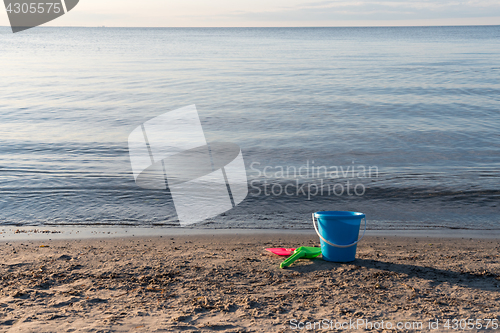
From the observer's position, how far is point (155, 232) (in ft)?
23.0

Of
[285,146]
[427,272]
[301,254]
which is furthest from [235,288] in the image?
[285,146]

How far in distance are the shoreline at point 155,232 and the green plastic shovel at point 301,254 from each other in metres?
1.29

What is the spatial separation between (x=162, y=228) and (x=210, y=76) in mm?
25735

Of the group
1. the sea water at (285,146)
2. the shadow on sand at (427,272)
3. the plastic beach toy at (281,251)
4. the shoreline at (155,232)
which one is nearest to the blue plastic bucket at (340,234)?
the shadow on sand at (427,272)

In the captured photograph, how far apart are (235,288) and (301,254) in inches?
48.1

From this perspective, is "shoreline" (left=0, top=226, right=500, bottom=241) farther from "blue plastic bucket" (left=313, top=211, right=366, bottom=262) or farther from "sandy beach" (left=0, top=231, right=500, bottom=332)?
"blue plastic bucket" (left=313, top=211, right=366, bottom=262)

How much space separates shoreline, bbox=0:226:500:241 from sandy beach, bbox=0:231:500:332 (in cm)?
41

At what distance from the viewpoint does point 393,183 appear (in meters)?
9.70

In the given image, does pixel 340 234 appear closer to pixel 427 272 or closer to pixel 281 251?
pixel 281 251

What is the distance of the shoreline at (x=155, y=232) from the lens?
6.80m

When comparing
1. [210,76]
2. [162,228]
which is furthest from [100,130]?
[210,76]

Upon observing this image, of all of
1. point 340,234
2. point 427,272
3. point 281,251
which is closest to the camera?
point 427,272

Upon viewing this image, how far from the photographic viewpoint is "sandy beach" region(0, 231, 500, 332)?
12.8ft

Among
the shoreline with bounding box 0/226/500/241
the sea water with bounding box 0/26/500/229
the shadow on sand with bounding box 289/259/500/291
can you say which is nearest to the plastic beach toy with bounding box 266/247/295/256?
the shadow on sand with bounding box 289/259/500/291
